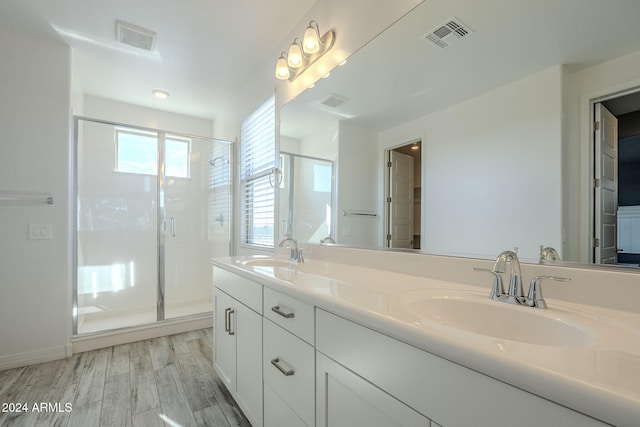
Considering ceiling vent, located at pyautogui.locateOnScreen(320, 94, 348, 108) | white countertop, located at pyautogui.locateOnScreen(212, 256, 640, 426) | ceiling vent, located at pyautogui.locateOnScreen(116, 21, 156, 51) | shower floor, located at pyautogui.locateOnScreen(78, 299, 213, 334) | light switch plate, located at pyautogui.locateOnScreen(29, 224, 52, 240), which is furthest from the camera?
shower floor, located at pyautogui.locateOnScreen(78, 299, 213, 334)

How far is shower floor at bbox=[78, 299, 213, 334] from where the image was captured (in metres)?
2.69

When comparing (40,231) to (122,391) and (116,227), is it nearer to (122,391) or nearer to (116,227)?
(116,227)

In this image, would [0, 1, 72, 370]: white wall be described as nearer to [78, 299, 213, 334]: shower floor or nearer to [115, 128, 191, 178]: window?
[78, 299, 213, 334]: shower floor

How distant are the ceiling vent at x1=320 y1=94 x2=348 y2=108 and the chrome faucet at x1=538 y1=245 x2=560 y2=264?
3.97 feet

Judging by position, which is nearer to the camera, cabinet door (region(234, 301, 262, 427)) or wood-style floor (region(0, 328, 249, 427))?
cabinet door (region(234, 301, 262, 427))

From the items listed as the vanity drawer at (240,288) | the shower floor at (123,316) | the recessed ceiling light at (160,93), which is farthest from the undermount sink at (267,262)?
the recessed ceiling light at (160,93)

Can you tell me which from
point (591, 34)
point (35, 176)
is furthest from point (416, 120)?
point (35, 176)

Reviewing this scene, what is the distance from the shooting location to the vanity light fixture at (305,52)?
5.90 ft

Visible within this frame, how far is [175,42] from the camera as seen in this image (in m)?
2.24

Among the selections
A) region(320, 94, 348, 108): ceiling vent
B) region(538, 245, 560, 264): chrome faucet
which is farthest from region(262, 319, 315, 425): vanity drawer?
region(320, 94, 348, 108): ceiling vent

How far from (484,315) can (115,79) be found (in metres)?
3.52

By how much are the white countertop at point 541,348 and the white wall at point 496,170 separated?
0.75ft

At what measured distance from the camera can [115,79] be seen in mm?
2801

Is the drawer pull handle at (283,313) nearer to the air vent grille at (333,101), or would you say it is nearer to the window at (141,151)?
the air vent grille at (333,101)
